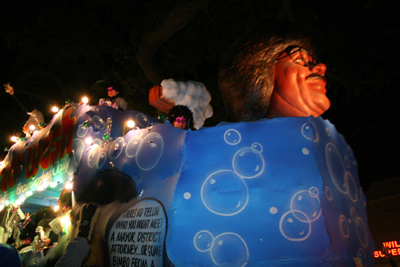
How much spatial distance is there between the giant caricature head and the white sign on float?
160 cm

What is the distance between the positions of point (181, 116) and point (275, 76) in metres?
1.79

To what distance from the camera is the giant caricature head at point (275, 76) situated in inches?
125

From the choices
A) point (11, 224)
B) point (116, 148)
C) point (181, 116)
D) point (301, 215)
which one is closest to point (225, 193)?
point (301, 215)

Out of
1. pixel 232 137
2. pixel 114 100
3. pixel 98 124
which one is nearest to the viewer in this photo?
pixel 232 137

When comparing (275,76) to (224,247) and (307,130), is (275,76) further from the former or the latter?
(224,247)

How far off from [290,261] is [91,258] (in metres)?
2.34

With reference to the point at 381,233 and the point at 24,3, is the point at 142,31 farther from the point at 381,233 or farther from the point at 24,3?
the point at 381,233

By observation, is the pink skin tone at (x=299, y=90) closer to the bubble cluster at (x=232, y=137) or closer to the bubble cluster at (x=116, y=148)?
the bubble cluster at (x=232, y=137)

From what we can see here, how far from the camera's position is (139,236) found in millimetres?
2842

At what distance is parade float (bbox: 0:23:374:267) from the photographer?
7.36 ft

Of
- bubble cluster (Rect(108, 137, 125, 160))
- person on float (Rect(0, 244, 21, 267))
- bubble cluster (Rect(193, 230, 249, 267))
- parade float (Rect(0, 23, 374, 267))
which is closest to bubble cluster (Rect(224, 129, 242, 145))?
parade float (Rect(0, 23, 374, 267))

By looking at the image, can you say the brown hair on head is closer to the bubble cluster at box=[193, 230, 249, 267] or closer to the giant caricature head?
the giant caricature head

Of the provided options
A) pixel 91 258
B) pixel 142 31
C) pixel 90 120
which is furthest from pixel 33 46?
pixel 91 258

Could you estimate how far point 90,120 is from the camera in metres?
5.18
